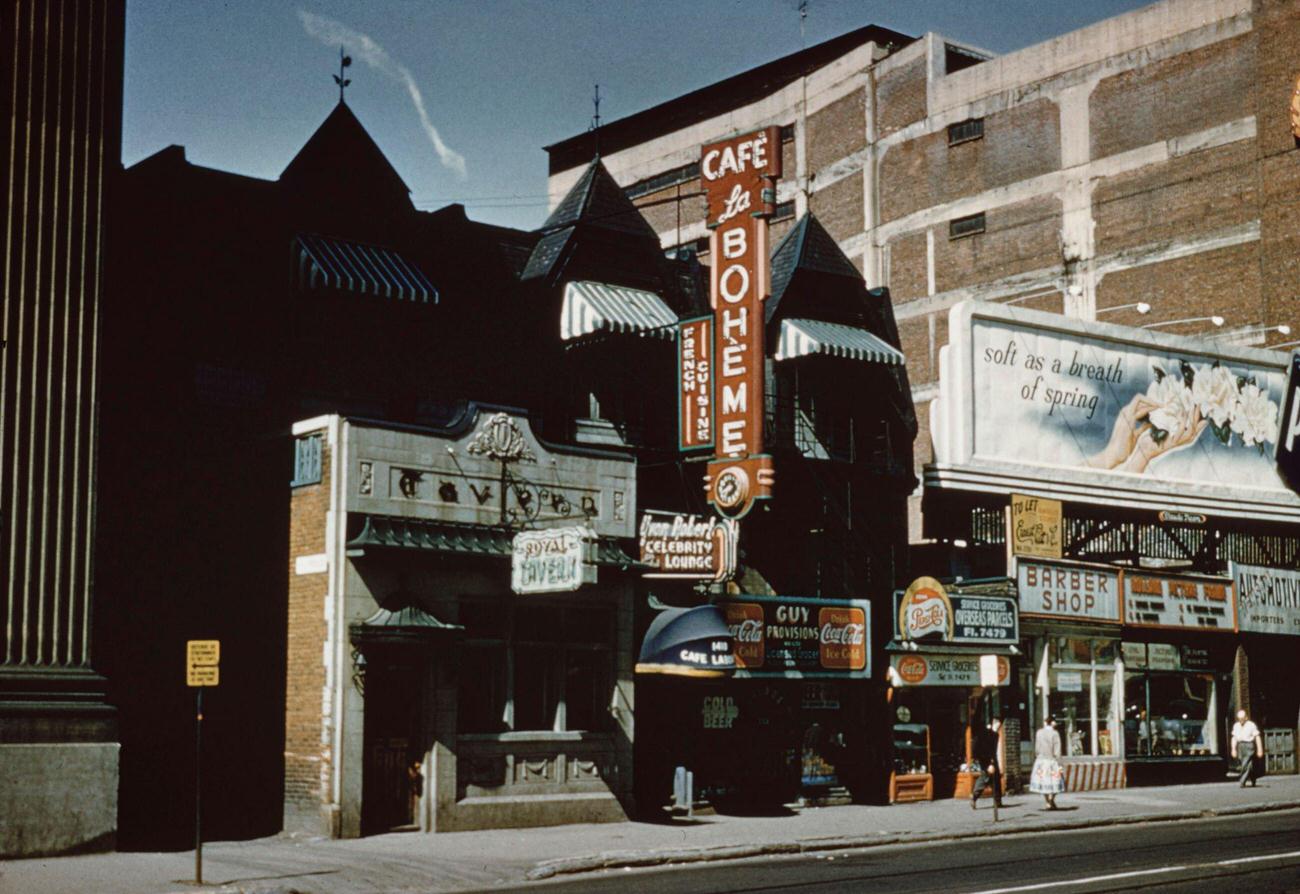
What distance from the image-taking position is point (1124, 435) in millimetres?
38281

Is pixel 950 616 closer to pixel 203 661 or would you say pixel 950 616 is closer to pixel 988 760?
pixel 988 760

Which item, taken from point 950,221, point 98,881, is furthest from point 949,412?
point 98,881

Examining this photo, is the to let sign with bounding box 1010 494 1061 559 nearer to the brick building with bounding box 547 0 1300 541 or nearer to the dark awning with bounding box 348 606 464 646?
the brick building with bounding box 547 0 1300 541

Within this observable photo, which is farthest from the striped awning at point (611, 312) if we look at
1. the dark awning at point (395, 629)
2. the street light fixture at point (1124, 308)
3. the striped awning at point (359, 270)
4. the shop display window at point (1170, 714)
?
the street light fixture at point (1124, 308)

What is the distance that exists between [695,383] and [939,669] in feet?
28.1

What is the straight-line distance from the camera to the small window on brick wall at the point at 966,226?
5109 cm

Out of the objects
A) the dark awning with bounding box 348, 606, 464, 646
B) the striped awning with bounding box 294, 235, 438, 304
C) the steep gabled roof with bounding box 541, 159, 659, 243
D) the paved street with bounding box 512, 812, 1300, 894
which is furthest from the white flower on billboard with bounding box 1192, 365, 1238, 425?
the dark awning with bounding box 348, 606, 464, 646

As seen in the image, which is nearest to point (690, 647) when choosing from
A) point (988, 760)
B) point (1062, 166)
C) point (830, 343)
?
point (830, 343)

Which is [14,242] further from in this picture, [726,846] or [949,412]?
[949,412]

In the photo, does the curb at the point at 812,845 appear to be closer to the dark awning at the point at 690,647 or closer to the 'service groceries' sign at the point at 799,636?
the dark awning at the point at 690,647

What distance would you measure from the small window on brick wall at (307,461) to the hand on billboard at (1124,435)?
64.8ft

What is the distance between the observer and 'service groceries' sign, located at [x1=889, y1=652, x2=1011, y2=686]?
1264 inches

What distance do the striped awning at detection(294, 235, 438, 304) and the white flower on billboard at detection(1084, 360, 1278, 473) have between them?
57.3ft

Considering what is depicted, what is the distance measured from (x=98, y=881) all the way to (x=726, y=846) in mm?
8716
